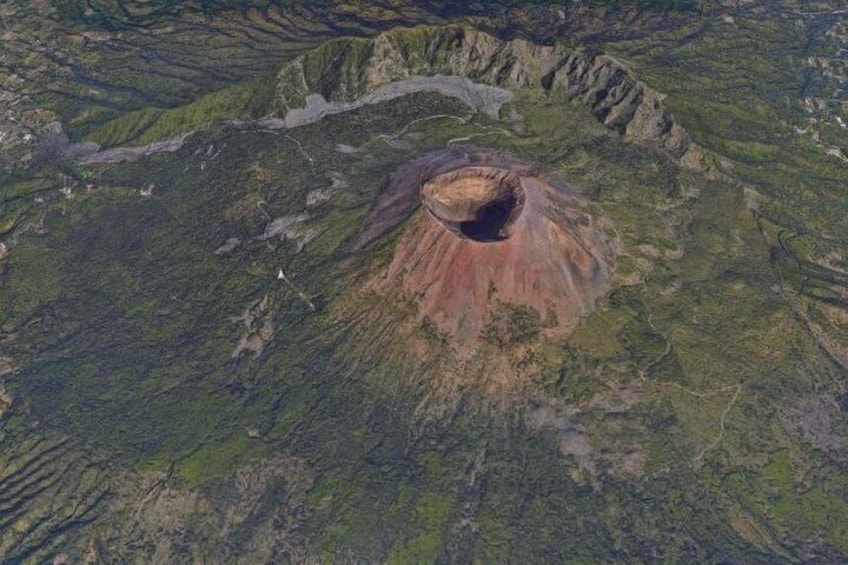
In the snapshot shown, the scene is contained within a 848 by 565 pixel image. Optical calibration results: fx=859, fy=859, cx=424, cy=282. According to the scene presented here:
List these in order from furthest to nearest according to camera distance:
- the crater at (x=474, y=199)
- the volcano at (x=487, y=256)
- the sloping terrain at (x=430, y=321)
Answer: the crater at (x=474, y=199) → the volcano at (x=487, y=256) → the sloping terrain at (x=430, y=321)

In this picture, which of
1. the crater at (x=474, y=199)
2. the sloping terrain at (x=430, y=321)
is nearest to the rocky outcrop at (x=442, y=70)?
the sloping terrain at (x=430, y=321)

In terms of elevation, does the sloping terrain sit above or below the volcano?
below

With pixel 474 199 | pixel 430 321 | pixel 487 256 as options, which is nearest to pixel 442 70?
pixel 474 199

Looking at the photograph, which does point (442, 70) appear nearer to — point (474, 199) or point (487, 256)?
point (474, 199)

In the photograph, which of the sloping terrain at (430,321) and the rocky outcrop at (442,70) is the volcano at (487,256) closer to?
the sloping terrain at (430,321)

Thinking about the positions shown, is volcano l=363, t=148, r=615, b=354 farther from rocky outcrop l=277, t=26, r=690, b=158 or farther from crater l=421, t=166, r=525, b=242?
rocky outcrop l=277, t=26, r=690, b=158

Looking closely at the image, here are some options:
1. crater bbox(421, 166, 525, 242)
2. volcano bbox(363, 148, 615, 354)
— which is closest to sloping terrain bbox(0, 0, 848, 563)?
volcano bbox(363, 148, 615, 354)
